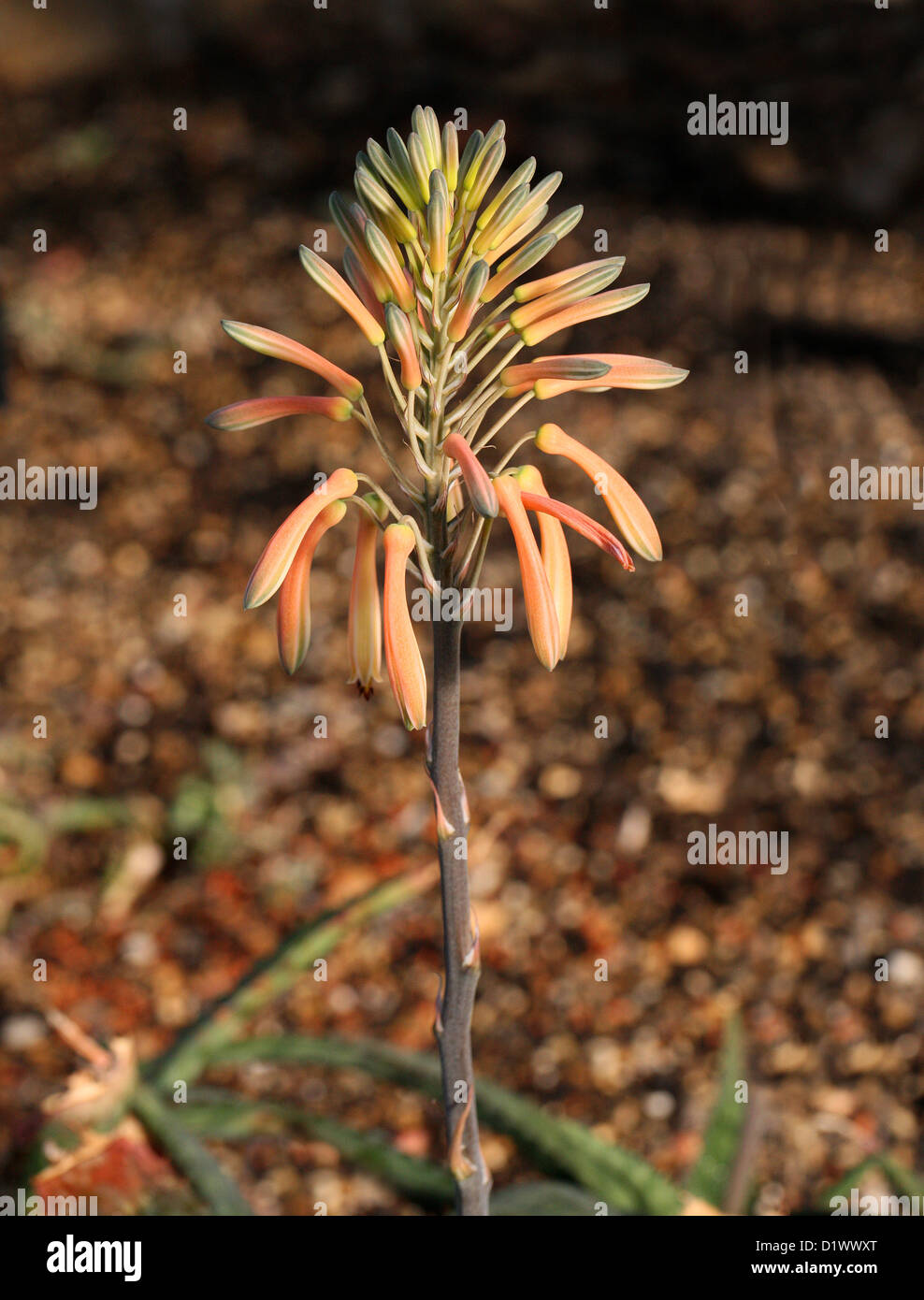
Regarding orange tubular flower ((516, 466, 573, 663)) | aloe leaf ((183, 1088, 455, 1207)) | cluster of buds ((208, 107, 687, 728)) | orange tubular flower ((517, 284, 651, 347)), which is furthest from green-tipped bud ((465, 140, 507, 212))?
aloe leaf ((183, 1088, 455, 1207))

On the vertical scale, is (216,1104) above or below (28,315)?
below

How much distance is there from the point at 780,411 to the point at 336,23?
2439 mm

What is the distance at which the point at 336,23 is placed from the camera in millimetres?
4371

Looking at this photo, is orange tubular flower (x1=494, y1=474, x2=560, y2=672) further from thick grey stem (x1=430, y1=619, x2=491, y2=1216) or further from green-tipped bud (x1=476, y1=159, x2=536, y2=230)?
green-tipped bud (x1=476, y1=159, x2=536, y2=230)

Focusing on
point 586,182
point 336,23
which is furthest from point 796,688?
point 336,23

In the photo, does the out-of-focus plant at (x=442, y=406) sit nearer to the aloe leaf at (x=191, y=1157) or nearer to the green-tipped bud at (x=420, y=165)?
the green-tipped bud at (x=420, y=165)

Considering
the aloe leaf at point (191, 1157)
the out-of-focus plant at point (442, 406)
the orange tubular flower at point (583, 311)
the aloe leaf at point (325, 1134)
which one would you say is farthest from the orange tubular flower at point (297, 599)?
the aloe leaf at point (325, 1134)

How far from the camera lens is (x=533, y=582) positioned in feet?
2.88

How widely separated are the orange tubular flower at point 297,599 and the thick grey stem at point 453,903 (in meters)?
0.11

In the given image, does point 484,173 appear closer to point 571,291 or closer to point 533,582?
point 571,291

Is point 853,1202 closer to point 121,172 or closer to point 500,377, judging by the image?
point 500,377

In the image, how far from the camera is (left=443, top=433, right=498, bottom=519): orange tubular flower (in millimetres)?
797

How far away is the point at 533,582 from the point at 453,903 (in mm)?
303

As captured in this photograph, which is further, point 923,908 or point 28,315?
point 28,315
